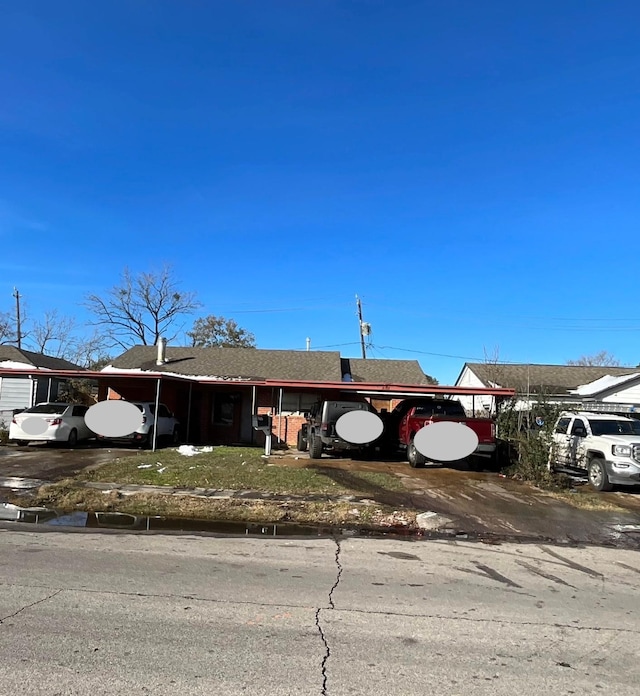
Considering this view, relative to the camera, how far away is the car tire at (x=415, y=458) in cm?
1617

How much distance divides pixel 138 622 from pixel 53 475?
9969mm

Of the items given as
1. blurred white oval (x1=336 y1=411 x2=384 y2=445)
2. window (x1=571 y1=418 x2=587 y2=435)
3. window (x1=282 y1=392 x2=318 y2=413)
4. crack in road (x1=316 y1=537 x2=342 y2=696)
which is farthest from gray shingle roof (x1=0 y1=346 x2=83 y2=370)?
crack in road (x1=316 y1=537 x2=342 y2=696)

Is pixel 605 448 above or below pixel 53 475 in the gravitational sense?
above

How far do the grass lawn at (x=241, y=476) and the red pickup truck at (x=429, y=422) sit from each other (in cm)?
225

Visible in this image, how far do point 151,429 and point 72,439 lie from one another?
8.78 ft

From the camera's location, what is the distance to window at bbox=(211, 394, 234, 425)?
23938mm

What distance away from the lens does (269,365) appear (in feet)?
85.9

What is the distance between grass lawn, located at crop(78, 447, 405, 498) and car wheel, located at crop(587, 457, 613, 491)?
4.59m

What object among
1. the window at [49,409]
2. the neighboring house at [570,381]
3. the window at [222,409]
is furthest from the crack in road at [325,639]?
the neighboring house at [570,381]

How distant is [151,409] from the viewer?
19766 mm

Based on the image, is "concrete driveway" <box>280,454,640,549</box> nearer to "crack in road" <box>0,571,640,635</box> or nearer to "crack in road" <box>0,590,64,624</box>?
"crack in road" <box>0,571,640,635</box>

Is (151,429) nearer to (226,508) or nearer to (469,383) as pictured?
(226,508)

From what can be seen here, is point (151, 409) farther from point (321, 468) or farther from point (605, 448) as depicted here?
point (605, 448)

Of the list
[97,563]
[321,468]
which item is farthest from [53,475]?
[97,563]
